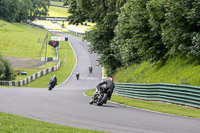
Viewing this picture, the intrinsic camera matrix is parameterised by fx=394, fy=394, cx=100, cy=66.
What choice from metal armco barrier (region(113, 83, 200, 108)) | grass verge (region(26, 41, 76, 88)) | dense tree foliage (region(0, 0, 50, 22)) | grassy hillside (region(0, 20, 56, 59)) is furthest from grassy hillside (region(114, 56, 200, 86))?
dense tree foliage (region(0, 0, 50, 22))

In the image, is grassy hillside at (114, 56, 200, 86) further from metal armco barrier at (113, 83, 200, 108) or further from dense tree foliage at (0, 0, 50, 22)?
dense tree foliage at (0, 0, 50, 22)

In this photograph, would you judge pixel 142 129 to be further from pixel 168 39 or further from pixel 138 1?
pixel 138 1

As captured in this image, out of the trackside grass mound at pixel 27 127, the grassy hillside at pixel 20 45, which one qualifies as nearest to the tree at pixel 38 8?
the grassy hillside at pixel 20 45

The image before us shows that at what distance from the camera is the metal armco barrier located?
1678 cm

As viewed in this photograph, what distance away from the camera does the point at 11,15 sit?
144875mm

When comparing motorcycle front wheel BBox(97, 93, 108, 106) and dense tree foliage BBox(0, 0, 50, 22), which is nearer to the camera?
motorcycle front wheel BBox(97, 93, 108, 106)

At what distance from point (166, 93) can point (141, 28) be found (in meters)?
8.99

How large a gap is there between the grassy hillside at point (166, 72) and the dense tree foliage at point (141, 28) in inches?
27.2

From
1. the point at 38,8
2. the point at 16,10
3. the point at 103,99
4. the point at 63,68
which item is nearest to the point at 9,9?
the point at 16,10

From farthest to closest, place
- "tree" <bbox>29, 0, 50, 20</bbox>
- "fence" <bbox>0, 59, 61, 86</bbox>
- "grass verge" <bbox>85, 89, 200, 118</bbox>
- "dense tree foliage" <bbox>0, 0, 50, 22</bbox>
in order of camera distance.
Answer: "tree" <bbox>29, 0, 50, 20</bbox>
"dense tree foliage" <bbox>0, 0, 50, 22</bbox>
"fence" <bbox>0, 59, 61, 86</bbox>
"grass verge" <bbox>85, 89, 200, 118</bbox>

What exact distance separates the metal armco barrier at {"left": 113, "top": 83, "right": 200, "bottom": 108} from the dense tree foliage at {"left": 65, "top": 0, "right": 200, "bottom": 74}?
2.65m

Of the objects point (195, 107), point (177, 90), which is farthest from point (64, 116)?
point (177, 90)

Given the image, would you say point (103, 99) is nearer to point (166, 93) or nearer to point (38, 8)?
point (166, 93)

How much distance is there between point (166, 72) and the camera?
25531 mm
